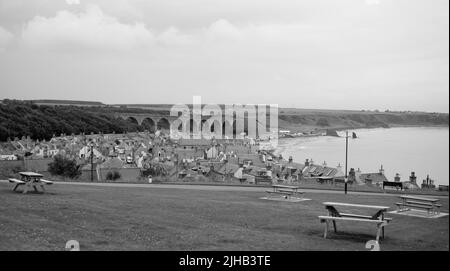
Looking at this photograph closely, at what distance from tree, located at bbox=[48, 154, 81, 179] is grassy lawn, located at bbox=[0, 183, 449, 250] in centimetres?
969

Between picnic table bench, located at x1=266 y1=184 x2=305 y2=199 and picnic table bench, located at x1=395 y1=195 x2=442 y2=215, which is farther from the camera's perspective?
picnic table bench, located at x1=266 y1=184 x2=305 y2=199

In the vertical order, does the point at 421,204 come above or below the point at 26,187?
below

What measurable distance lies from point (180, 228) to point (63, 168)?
13847mm

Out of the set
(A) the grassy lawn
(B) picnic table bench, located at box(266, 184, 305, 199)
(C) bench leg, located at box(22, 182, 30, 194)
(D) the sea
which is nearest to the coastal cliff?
(D) the sea

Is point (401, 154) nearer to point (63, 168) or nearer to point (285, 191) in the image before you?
point (63, 168)

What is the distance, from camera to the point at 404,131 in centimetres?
4394

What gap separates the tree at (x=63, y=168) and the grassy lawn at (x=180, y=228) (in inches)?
381

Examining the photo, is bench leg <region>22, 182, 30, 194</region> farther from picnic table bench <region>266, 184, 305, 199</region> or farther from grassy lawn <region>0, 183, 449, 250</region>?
picnic table bench <region>266, 184, 305, 199</region>

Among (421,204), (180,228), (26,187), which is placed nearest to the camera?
(180,228)

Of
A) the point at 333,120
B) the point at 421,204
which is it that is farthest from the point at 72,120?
the point at 333,120

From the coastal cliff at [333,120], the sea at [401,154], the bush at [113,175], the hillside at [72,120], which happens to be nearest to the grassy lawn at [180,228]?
the hillside at [72,120]

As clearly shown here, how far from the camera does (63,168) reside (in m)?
19.1

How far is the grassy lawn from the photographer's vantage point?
5535 millimetres

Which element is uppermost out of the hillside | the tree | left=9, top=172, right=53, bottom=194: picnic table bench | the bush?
the hillside
